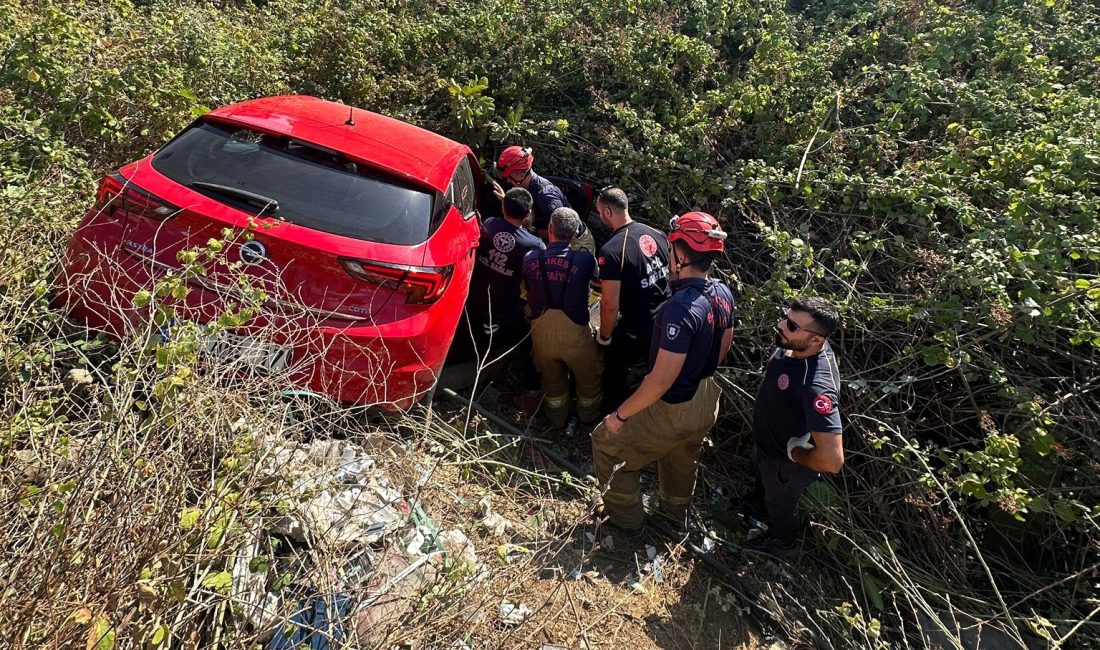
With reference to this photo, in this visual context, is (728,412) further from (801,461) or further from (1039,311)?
(1039,311)

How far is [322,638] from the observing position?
2.64 meters

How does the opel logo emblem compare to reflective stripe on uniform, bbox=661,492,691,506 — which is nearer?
the opel logo emblem

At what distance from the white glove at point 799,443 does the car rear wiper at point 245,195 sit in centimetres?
292

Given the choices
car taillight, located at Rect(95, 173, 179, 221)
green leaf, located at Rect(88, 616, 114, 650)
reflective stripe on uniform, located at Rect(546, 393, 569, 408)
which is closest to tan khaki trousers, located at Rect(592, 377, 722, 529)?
reflective stripe on uniform, located at Rect(546, 393, 569, 408)

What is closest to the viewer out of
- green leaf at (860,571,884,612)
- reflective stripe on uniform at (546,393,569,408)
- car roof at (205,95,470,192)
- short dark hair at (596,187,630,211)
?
green leaf at (860,571,884,612)

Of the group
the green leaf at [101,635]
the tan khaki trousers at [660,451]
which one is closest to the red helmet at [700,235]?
the tan khaki trousers at [660,451]

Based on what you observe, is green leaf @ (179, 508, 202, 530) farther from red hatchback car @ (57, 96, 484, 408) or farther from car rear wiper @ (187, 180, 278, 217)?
car rear wiper @ (187, 180, 278, 217)

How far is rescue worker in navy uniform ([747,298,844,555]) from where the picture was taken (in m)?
3.57

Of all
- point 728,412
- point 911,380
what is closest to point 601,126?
point 728,412

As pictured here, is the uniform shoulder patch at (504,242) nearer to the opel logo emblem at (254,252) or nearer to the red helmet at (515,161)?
the red helmet at (515,161)

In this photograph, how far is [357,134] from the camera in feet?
13.9

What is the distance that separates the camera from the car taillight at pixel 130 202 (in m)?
3.54

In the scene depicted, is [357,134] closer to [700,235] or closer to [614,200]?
[614,200]

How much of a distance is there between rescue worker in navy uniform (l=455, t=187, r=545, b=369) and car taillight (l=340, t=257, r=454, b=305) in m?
1.01
